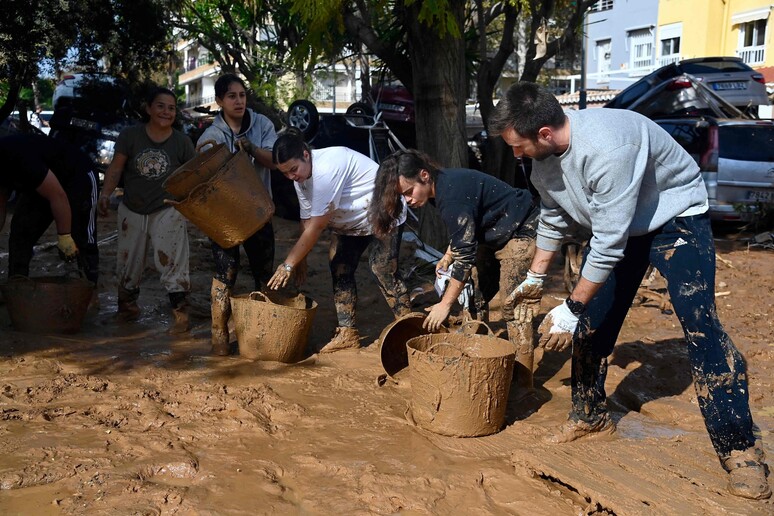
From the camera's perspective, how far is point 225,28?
62.6ft

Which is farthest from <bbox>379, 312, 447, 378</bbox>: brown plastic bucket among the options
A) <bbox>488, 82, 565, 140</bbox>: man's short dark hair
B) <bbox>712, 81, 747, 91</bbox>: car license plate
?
<bbox>712, 81, 747, 91</bbox>: car license plate

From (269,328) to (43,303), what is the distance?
1.64 meters

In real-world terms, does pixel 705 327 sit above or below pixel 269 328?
above

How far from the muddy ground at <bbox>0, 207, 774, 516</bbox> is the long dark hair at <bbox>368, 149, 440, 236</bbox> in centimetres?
104

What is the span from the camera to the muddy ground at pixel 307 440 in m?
3.18

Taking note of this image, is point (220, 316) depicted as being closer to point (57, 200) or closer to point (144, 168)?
point (144, 168)

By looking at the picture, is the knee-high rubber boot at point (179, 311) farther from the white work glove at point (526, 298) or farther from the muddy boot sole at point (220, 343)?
the white work glove at point (526, 298)

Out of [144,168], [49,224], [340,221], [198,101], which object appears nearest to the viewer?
[340,221]

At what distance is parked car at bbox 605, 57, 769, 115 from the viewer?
14516mm

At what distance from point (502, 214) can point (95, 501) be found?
2664 millimetres

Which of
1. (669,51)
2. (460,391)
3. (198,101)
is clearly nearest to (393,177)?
(460,391)

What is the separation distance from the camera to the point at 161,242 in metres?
5.58

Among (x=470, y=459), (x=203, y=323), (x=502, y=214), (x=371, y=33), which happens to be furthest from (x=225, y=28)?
(x=470, y=459)

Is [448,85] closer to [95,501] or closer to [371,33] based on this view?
[371,33]
